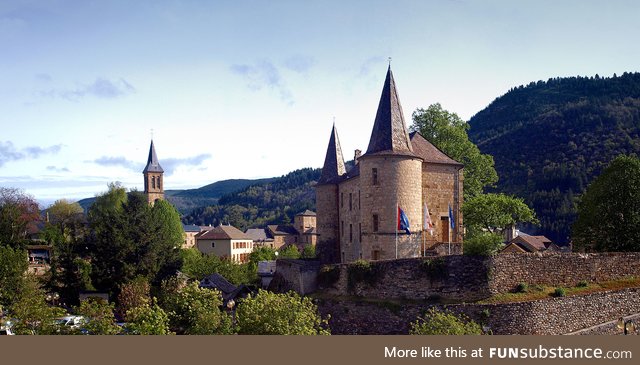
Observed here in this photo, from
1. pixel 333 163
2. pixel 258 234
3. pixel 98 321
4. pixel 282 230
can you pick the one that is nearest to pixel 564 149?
pixel 282 230

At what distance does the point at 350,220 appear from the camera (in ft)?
147

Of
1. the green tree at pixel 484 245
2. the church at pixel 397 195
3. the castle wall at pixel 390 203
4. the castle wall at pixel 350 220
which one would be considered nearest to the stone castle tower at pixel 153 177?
the castle wall at pixel 350 220

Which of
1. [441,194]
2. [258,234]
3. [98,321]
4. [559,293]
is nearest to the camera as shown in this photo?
[98,321]

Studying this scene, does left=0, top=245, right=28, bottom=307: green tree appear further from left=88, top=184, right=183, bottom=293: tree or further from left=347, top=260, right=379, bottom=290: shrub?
left=347, top=260, right=379, bottom=290: shrub

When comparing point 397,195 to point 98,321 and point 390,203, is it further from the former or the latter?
point 98,321

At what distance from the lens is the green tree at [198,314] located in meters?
27.1

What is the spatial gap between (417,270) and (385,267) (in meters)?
1.94

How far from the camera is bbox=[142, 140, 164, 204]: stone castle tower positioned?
477 feet

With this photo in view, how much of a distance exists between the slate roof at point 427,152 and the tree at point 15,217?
36589 millimetres

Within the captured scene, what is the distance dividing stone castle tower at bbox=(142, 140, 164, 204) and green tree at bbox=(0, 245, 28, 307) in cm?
9977

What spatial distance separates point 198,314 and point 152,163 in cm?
12412

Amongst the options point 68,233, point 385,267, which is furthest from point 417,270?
point 68,233

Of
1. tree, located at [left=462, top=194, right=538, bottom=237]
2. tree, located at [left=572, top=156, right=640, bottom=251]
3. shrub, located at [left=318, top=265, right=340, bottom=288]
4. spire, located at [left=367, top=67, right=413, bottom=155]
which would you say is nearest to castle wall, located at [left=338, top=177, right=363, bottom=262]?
Result: shrub, located at [left=318, top=265, right=340, bottom=288]

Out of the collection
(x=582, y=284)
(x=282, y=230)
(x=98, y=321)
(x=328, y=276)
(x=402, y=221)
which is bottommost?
(x=582, y=284)
